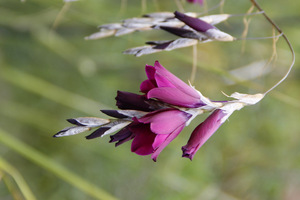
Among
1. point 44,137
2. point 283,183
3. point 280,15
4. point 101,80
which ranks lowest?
point 283,183

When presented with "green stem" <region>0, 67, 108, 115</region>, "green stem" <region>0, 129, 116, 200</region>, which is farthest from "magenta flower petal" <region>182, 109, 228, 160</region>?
"green stem" <region>0, 67, 108, 115</region>

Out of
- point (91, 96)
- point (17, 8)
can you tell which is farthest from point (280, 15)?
point (17, 8)

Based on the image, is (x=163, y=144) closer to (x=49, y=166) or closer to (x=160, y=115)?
(x=160, y=115)

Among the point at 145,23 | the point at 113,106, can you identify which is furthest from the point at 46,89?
the point at 145,23

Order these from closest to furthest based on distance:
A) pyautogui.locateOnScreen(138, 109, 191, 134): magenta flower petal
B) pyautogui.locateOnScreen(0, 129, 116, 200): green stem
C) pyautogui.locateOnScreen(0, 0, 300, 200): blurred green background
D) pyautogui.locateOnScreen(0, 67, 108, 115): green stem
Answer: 1. pyautogui.locateOnScreen(138, 109, 191, 134): magenta flower petal
2. pyautogui.locateOnScreen(0, 129, 116, 200): green stem
3. pyautogui.locateOnScreen(0, 67, 108, 115): green stem
4. pyautogui.locateOnScreen(0, 0, 300, 200): blurred green background

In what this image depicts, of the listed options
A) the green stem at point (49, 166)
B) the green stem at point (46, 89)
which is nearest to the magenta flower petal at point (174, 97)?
the green stem at point (49, 166)

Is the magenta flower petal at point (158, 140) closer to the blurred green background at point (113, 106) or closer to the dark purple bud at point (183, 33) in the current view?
the dark purple bud at point (183, 33)

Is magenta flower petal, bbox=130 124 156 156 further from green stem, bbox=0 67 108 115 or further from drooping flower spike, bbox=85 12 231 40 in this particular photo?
green stem, bbox=0 67 108 115

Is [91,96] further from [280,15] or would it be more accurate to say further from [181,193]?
[280,15]
